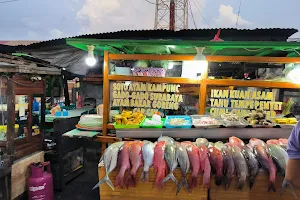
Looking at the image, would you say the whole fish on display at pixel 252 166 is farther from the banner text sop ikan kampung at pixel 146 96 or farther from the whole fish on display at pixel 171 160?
the banner text sop ikan kampung at pixel 146 96

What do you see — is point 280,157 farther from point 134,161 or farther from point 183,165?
point 134,161

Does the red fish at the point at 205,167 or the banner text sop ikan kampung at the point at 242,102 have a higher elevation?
the banner text sop ikan kampung at the point at 242,102

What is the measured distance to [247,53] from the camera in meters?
6.66

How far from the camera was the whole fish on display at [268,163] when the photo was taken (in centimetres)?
357

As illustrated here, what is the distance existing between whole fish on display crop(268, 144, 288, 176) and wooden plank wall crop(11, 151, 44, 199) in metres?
5.06

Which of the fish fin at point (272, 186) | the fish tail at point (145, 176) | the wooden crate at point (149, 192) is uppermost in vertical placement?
the fish tail at point (145, 176)

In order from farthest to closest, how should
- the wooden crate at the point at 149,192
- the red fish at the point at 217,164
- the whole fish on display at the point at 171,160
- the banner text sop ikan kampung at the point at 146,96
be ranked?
the banner text sop ikan kampung at the point at 146,96, the wooden crate at the point at 149,192, the red fish at the point at 217,164, the whole fish on display at the point at 171,160

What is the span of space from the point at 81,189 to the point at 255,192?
4386 millimetres

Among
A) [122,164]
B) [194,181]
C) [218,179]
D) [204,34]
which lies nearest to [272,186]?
[218,179]

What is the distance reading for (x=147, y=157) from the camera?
3725 millimetres

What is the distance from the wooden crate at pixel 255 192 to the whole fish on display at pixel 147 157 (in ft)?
3.75

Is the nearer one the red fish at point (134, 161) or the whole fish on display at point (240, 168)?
the whole fish on display at point (240, 168)

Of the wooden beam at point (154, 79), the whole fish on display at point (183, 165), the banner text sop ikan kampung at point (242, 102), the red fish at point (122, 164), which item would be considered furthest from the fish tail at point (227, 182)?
the wooden beam at point (154, 79)

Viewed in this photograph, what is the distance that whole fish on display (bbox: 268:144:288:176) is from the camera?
3.61 m
